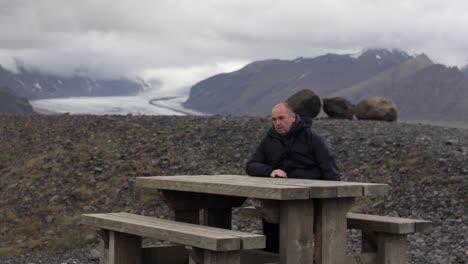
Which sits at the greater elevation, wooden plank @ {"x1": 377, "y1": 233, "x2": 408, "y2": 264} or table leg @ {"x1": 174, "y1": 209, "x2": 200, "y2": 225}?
table leg @ {"x1": 174, "y1": 209, "x2": 200, "y2": 225}

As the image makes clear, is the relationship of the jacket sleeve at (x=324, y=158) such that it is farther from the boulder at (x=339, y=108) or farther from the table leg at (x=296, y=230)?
the boulder at (x=339, y=108)

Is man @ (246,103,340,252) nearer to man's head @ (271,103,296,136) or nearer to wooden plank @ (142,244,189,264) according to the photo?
man's head @ (271,103,296,136)

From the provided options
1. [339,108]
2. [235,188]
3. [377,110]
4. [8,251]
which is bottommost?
[8,251]

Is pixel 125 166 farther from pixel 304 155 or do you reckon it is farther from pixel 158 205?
pixel 304 155

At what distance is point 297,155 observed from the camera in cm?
907

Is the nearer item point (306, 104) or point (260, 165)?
point (260, 165)

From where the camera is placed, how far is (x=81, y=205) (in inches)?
738

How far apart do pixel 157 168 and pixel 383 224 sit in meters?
13.0

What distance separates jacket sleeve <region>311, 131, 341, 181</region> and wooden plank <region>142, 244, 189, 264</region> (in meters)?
1.94

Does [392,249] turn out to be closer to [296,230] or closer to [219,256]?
[296,230]

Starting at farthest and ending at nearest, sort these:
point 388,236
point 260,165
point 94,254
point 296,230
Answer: point 94,254
point 260,165
point 388,236
point 296,230

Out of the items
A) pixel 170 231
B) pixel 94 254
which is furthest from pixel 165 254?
pixel 94 254

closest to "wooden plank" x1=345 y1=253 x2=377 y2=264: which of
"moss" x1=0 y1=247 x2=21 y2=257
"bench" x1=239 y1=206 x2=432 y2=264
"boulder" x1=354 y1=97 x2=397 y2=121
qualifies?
"bench" x1=239 y1=206 x2=432 y2=264

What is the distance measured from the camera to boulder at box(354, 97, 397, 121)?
33281 mm
